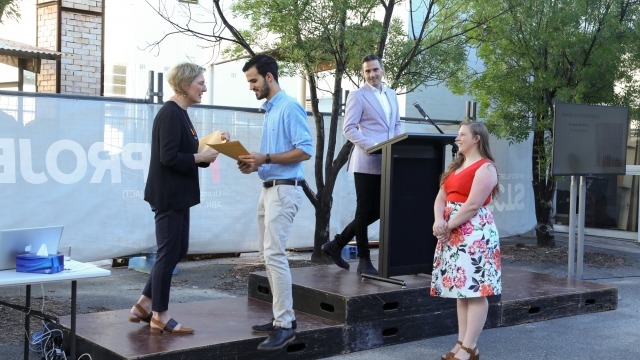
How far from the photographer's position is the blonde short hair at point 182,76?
523 cm

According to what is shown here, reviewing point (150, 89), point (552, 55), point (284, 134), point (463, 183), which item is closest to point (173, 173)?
point (284, 134)

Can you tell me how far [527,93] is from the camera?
36.9ft

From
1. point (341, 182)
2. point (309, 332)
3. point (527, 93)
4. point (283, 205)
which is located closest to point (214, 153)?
point (283, 205)

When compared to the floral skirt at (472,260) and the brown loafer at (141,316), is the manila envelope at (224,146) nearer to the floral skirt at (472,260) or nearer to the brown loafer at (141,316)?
the brown loafer at (141,316)

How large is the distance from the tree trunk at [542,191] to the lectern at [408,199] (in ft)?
17.6

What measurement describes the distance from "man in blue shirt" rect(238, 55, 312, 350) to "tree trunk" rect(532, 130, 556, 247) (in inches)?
287

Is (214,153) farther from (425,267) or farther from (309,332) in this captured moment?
(425,267)

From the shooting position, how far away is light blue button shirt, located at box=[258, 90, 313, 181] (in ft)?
17.4

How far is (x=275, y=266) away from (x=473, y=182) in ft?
5.03

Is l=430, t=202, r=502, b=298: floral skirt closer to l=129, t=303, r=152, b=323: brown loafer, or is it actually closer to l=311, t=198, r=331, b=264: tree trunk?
l=129, t=303, r=152, b=323: brown loafer

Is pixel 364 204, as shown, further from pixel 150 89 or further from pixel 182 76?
pixel 150 89

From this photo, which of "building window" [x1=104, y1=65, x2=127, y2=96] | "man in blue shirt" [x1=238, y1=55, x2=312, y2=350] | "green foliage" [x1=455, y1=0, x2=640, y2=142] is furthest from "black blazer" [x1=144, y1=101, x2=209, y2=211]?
"building window" [x1=104, y1=65, x2=127, y2=96]

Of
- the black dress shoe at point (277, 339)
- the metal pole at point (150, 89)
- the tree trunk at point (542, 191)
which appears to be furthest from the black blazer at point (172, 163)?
the tree trunk at point (542, 191)

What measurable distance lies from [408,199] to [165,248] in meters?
2.36
